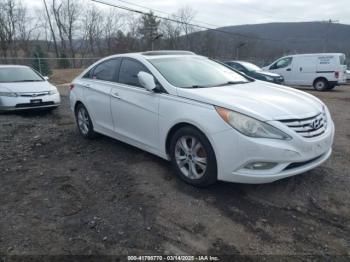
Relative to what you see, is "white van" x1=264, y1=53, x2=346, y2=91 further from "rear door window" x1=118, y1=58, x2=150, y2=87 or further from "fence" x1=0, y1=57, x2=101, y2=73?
"fence" x1=0, y1=57, x2=101, y2=73

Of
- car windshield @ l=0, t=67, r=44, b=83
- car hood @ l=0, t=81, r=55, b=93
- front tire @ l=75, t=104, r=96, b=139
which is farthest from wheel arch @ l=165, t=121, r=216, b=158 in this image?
car windshield @ l=0, t=67, r=44, b=83

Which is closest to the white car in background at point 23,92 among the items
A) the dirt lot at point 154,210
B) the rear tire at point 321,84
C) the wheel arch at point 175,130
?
the dirt lot at point 154,210

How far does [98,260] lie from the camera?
2.78 m

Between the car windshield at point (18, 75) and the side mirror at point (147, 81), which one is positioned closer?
the side mirror at point (147, 81)

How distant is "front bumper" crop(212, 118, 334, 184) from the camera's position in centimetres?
337

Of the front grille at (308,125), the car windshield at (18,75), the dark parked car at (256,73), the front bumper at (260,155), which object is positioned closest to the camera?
the front bumper at (260,155)

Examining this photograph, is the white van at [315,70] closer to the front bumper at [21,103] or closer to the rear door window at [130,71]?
the front bumper at [21,103]

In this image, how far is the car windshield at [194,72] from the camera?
172 inches

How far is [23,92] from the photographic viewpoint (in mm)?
8828

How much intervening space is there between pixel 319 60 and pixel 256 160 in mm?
15072

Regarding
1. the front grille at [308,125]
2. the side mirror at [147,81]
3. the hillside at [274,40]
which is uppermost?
the hillside at [274,40]

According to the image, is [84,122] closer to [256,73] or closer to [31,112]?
[31,112]

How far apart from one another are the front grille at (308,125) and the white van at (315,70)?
548 inches

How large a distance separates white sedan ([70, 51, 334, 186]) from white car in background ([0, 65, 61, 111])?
4.30m
